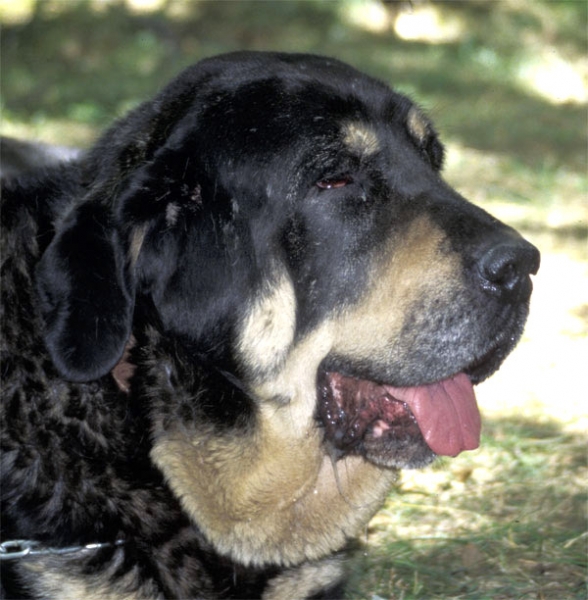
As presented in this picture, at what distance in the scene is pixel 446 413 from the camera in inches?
128

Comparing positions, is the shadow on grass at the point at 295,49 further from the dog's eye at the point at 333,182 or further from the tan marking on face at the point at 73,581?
the tan marking on face at the point at 73,581

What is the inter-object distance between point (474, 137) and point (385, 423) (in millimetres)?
7675

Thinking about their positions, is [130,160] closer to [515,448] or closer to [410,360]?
[410,360]

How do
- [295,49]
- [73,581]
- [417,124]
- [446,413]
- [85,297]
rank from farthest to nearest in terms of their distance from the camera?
[295,49]
[417,124]
[446,413]
[73,581]
[85,297]

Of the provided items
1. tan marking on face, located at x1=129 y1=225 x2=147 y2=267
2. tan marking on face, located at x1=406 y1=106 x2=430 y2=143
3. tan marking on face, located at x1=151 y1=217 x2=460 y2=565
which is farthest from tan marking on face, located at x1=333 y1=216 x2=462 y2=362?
tan marking on face, located at x1=129 y1=225 x2=147 y2=267

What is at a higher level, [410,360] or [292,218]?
[292,218]

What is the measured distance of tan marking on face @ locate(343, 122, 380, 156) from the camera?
3123 mm

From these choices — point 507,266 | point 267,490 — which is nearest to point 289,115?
point 507,266

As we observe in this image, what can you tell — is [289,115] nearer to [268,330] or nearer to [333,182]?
[333,182]

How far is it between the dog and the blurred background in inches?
25.6

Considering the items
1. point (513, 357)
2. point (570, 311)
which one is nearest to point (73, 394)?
point (513, 357)

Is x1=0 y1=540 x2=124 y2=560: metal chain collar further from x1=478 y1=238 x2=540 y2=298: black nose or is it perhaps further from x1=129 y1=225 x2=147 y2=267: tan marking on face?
x1=478 y1=238 x2=540 y2=298: black nose

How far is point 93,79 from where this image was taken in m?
12.7

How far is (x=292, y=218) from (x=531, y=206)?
5.37 meters
